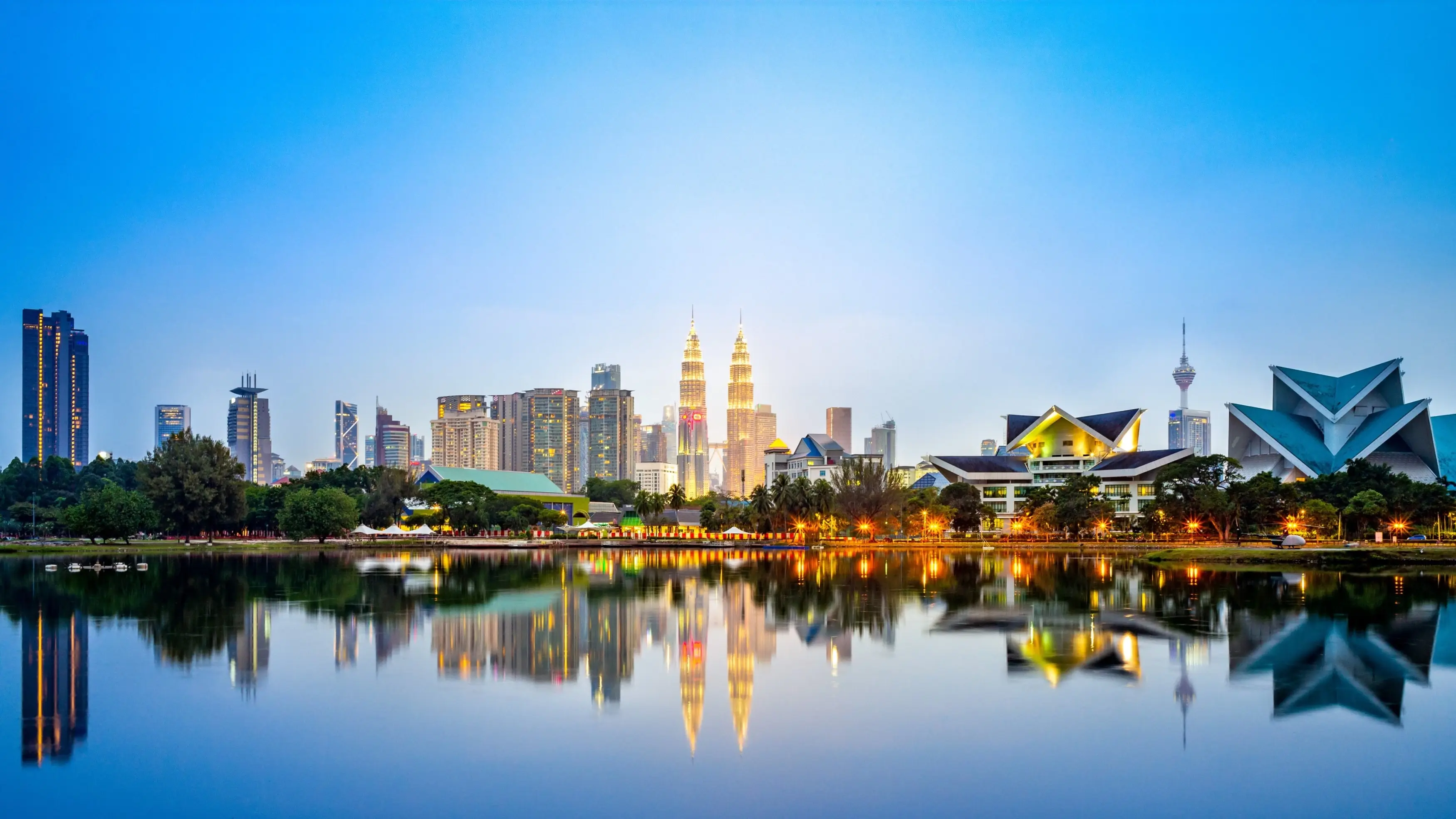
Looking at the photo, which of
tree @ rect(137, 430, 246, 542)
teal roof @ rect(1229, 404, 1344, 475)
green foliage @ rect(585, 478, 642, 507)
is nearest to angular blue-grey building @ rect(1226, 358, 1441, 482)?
teal roof @ rect(1229, 404, 1344, 475)

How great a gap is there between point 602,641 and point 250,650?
23.7ft

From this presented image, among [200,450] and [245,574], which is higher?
[200,450]

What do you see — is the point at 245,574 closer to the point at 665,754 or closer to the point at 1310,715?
the point at 665,754

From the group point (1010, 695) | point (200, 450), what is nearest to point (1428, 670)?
point (1010, 695)

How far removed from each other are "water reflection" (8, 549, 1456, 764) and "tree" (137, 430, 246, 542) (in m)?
23.3

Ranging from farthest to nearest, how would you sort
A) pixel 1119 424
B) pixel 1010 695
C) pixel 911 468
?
1. pixel 911 468
2. pixel 1119 424
3. pixel 1010 695

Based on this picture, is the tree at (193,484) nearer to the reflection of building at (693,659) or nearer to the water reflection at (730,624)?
the water reflection at (730,624)

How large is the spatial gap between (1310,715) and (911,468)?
494ft

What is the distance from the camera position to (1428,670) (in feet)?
65.5

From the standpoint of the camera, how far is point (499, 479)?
394 feet

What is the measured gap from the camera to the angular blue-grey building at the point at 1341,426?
83938 millimetres

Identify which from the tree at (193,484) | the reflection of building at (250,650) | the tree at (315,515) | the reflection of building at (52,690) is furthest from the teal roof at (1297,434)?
the reflection of building at (52,690)

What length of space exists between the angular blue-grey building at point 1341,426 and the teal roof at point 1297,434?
0.22 ft

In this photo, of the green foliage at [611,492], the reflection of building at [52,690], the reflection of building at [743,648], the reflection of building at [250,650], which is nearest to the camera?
the reflection of building at [52,690]
